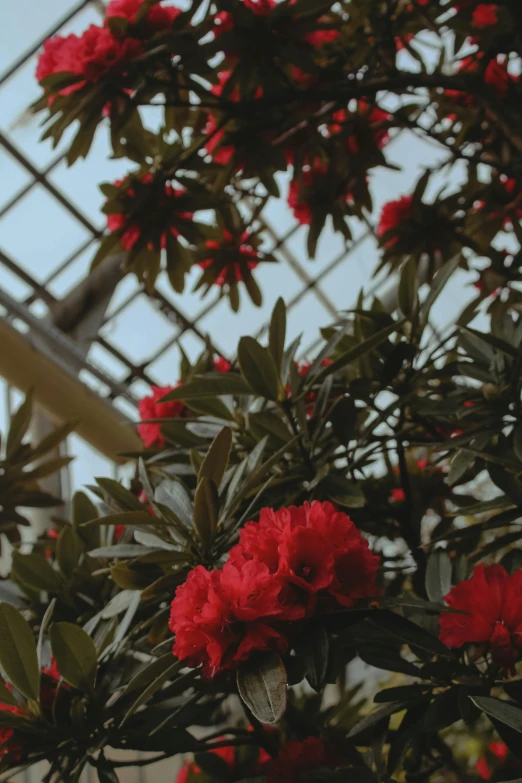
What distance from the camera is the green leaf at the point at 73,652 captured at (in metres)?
0.94

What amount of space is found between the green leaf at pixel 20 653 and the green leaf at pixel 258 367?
434 mm

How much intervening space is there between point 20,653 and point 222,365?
2.70 ft

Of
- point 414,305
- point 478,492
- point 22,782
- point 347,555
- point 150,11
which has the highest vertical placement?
point 150,11

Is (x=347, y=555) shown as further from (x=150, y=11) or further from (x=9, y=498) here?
(x=150, y=11)

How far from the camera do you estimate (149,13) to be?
1.55m

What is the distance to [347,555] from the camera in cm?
83

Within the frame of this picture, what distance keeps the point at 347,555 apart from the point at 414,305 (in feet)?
1.89

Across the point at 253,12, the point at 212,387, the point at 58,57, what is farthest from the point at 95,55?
the point at 212,387

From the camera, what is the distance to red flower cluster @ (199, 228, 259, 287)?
201 cm

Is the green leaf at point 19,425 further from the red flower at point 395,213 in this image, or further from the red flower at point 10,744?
the red flower at point 395,213

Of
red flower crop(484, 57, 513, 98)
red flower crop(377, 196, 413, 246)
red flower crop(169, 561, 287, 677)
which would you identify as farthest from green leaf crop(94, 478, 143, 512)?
red flower crop(484, 57, 513, 98)

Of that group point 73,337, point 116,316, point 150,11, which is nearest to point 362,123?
point 150,11

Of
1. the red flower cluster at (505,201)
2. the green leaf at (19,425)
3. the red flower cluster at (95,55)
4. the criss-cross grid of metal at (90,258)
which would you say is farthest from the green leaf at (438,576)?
the criss-cross grid of metal at (90,258)

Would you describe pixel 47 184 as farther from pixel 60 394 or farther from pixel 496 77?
pixel 496 77
